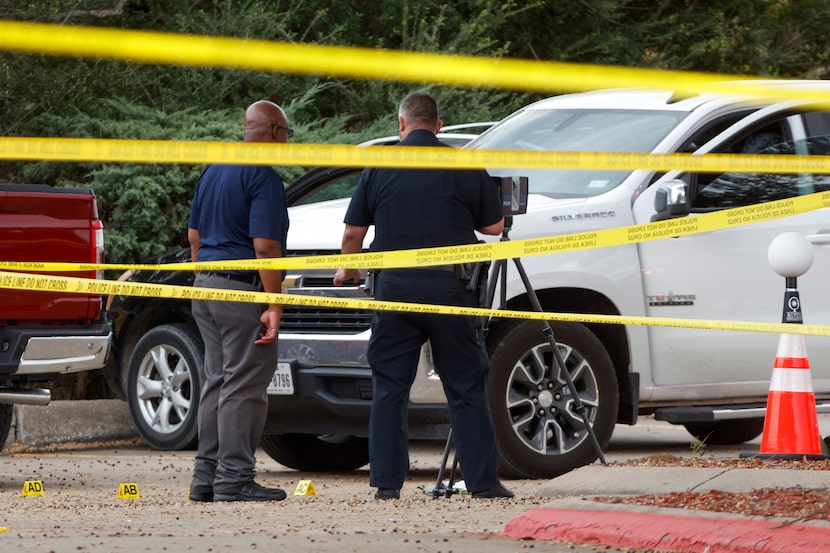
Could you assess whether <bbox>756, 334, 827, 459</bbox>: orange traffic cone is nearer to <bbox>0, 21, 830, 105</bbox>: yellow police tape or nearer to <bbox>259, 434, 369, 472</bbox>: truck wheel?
<bbox>259, 434, 369, 472</bbox>: truck wheel

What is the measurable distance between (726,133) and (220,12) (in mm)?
9126

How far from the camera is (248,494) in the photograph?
24.4ft

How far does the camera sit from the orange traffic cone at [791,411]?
768 cm

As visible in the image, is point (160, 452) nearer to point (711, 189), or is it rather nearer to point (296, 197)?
point (296, 197)

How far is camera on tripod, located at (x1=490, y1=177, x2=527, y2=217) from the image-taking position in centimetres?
757

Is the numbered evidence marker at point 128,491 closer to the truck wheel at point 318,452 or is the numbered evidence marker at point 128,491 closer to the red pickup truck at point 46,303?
the red pickup truck at point 46,303

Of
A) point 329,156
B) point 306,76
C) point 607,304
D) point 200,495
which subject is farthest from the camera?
point 306,76

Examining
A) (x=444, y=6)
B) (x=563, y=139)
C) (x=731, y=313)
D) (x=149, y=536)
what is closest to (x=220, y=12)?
(x=444, y=6)

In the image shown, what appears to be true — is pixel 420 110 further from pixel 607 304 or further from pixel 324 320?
pixel 607 304

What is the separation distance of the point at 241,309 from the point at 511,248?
1.26 meters

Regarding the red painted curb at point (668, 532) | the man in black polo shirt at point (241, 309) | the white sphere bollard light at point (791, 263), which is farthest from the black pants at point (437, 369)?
the white sphere bollard light at point (791, 263)

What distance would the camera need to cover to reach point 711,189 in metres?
9.08

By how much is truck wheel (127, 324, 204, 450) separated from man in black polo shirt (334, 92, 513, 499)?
9.29 ft

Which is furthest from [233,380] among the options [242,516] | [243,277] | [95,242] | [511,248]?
[95,242]
